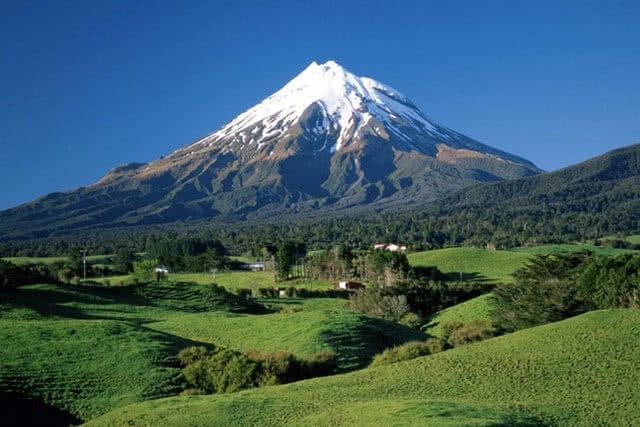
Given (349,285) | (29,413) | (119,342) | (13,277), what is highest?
(13,277)

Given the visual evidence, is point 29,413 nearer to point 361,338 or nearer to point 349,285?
point 361,338

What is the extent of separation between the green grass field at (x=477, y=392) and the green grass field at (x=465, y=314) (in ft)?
81.4

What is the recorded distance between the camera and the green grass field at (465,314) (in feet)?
→ 188

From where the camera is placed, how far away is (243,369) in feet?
104

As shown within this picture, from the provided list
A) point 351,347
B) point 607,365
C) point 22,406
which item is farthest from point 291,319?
point 607,365

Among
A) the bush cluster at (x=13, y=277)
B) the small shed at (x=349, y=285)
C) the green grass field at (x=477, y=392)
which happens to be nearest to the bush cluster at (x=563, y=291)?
the green grass field at (x=477, y=392)

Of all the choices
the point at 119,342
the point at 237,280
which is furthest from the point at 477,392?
the point at 237,280

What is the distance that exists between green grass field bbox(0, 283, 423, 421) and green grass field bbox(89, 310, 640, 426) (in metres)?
5.49

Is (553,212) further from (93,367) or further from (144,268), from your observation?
(93,367)

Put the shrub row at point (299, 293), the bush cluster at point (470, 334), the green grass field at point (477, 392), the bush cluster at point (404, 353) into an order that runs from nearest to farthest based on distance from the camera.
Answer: the green grass field at point (477, 392)
the bush cluster at point (404, 353)
the bush cluster at point (470, 334)
the shrub row at point (299, 293)

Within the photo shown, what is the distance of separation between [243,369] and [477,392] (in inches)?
404

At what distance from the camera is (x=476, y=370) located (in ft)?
92.3

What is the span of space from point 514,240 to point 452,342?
102646mm

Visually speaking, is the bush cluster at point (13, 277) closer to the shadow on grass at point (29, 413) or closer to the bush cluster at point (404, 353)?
the shadow on grass at point (29, 413)
